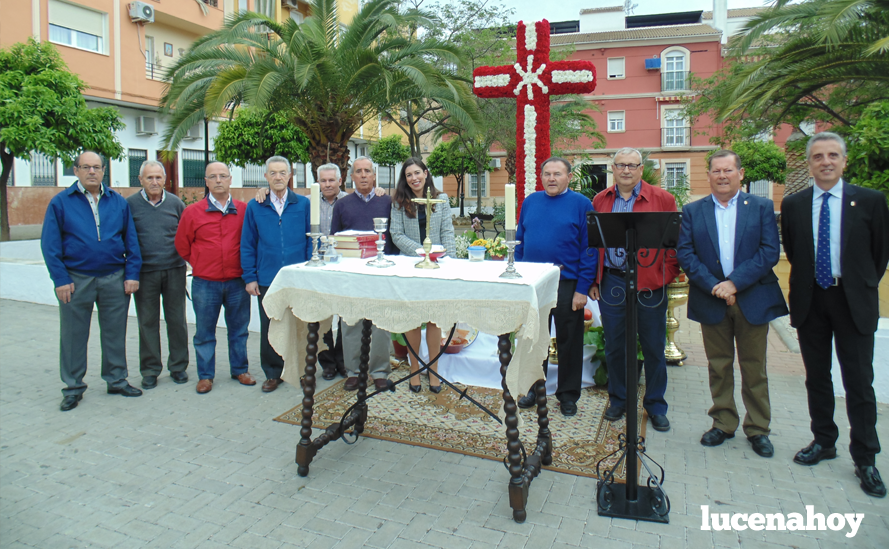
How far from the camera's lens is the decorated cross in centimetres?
656

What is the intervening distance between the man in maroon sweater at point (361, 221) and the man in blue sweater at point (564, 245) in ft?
4.05

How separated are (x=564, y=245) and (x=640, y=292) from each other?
2.11 feet

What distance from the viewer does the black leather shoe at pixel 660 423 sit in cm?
416

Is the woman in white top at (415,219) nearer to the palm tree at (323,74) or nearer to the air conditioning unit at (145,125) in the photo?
the palm tree at (323,74)

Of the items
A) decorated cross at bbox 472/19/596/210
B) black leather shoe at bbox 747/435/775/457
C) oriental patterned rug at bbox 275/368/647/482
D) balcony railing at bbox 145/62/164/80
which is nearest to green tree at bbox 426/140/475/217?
balcony railing at bbox 145/62/164/80

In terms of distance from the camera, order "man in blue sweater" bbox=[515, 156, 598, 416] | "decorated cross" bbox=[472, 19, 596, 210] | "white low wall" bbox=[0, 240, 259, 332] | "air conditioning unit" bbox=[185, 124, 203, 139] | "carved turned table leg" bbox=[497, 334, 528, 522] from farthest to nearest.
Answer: "air conditioning unit" bbox=[185, 124, 203, 139] < "white low wall" bbox=[0, 240, 259, 332] < "decorated cross" bbox=[472, 19, 596, 210] < "man in blue sweater" bbox=[515, 156, 598, 416] < "carved turned table leg" bbox=[497, 334, 528, 522]

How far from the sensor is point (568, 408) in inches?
175

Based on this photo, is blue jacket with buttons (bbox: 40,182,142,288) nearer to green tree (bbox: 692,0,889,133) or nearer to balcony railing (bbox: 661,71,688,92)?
green tree (bbox: 692,0,889,133)

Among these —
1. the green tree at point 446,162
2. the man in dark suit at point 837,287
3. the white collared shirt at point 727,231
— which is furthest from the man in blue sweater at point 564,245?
the green tree at point 446,162

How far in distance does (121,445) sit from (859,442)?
450 cm

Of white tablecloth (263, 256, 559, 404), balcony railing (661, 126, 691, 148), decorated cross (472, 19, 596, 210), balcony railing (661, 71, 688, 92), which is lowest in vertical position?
white tablecloth (263, 256, 559, 404)

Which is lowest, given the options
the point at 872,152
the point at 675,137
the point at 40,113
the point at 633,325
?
the point at 633,325

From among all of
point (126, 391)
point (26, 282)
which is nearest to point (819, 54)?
point (126, 391)

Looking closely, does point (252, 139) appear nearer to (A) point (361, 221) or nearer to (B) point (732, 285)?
(A) point (361, 221)
